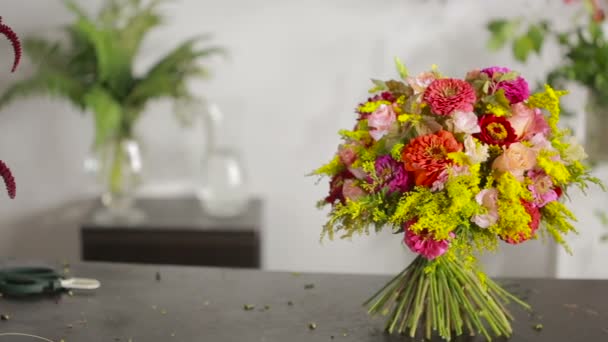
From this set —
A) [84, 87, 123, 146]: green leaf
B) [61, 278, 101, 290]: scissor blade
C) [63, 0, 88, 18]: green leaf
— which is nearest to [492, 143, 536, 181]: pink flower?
[61, 278, 101, 290]: scissor blade

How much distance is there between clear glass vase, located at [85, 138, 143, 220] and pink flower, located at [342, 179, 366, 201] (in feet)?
6.79

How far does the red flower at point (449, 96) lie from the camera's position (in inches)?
57.5

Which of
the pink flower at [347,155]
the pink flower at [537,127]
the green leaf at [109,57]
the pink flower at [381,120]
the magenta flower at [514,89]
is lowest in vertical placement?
the pink flower at [347,155]

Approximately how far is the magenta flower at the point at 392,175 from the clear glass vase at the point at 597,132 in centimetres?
234

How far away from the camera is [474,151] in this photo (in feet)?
4.75

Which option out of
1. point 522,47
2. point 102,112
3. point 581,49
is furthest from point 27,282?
point 581,49

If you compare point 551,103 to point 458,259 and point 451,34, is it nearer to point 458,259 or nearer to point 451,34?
point 458,259

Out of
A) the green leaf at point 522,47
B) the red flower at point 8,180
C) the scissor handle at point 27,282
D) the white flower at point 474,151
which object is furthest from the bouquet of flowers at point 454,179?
the green leaf at point 522,47

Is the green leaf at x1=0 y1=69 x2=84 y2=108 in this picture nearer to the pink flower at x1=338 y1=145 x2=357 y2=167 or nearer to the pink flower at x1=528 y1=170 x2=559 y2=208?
the pink flower at x1=338 y1=145 x2=357 y2=167

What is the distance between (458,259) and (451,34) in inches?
89.7

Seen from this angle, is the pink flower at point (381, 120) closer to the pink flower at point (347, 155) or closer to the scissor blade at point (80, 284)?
the pink flower at point (347, 155)

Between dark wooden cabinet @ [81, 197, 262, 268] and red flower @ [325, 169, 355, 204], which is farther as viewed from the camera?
dark wooden cabinet @ [81, 197, 262, 268]

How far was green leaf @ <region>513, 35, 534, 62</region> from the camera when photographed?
11.3ft

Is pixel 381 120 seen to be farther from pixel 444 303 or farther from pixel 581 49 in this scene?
pixel 581 49
